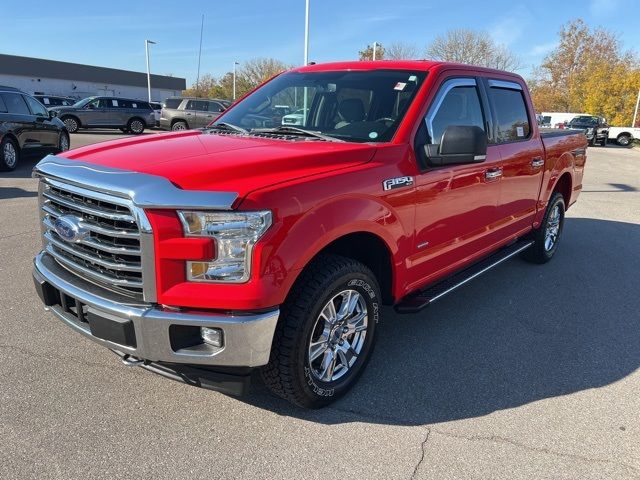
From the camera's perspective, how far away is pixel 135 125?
26234 mm

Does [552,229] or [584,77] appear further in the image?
[584,77]

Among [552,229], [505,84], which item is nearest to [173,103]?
[552,229]

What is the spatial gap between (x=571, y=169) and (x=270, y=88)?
3.99m

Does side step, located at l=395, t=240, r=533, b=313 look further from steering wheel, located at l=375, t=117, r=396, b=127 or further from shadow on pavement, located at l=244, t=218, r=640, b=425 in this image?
steering wheel, located at l=375, t=117, r=396, b=127

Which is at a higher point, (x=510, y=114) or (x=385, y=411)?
(x=510, y=114)

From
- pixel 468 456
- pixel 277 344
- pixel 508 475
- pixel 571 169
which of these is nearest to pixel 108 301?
pixel 277 344

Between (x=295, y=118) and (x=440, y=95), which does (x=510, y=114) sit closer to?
(x=440, y=95)

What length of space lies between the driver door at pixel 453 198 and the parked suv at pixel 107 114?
23.3m

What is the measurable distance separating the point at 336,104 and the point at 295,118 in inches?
12.7

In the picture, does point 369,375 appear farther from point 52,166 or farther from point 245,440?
point 52,166

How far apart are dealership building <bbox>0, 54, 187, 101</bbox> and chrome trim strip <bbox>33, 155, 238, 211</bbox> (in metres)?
68.5

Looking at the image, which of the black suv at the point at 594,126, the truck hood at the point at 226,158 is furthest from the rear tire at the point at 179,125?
the black suv at the point at 594,126

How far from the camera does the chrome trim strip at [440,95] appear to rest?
344 centimetres

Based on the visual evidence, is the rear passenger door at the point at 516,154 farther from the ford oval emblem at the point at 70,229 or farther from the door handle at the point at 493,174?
the ford oval emblem at the point at 70,229
